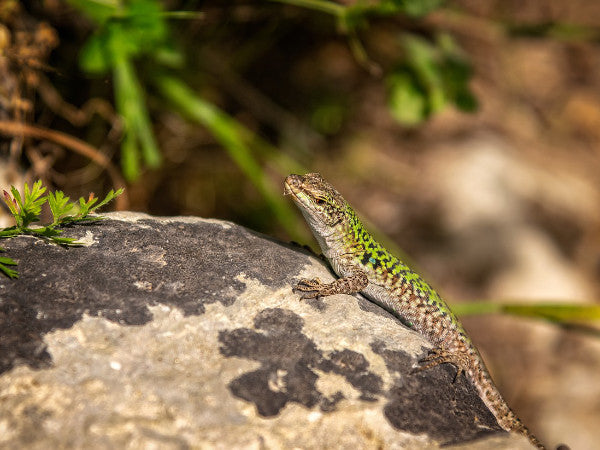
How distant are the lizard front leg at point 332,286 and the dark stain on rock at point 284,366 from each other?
1.07ft

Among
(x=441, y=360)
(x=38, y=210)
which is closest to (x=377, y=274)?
(x=441, y=360)

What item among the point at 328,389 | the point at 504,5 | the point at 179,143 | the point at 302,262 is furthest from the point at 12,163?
the point at 504,5

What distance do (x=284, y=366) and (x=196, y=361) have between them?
51cm

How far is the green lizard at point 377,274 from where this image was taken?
14.6 feet

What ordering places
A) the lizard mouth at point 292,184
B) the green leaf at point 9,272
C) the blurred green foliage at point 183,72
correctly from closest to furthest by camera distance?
the green leaf at point 9,272 → the lizard mouth at point 292,184 → the blurred green foliage at point 183,72

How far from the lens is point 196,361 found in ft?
10.7

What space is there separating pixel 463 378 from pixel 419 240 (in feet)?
16.9

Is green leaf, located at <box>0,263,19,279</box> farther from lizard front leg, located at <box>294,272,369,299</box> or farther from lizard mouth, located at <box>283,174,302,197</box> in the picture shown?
lizard mouth, located at <box>283,174,302,197</box>

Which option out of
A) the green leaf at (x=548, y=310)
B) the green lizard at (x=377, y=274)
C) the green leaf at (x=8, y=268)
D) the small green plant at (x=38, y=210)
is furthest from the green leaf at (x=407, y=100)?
the green leaf at (x=8, y=268)

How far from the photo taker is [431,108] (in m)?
6.71

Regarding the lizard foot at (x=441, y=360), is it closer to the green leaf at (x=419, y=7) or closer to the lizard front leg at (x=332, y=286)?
the lizard front leg at (x=332, y=286)

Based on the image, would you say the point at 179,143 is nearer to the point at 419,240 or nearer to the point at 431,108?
the point at 431,108

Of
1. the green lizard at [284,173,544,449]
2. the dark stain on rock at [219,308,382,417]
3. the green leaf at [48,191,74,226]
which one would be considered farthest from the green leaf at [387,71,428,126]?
the green leaf at [48,191,74,226]

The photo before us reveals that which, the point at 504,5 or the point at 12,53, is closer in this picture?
the point at 12,53
